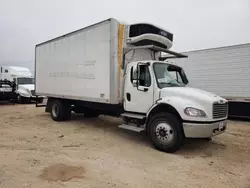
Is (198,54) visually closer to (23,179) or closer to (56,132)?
(56,132)

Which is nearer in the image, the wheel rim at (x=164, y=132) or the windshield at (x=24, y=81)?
the wheel rim at (x=164, y=132)

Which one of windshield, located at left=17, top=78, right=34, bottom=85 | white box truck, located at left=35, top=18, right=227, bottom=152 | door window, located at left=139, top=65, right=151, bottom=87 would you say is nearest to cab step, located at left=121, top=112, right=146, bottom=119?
white box truck, located at left=35, top=18, right=227, bottom=152

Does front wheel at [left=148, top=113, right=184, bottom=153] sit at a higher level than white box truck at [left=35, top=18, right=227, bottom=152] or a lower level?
lower

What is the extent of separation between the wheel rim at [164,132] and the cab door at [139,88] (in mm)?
710

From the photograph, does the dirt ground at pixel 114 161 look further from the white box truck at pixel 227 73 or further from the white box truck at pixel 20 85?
the white box truck at pixel 20 85

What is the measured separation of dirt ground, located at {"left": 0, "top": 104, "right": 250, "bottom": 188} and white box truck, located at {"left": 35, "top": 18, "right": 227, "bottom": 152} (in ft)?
2.04

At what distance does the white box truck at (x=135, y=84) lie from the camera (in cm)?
532

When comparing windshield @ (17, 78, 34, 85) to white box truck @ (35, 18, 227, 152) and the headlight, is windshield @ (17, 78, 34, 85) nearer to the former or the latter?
white box truck @ (35, 18, 227, 152)

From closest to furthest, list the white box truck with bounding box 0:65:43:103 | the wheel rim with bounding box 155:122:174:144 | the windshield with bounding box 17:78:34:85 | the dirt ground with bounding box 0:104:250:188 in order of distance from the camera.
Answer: the dirt ground with bounding box 0:104:250:188 < the wheel rim with bounding box 155:122:174:144 < the white box truck with bounding box 0:65:43:103 < the windshield with bounding box 17:78:34:85

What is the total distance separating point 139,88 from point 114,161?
7.41ft

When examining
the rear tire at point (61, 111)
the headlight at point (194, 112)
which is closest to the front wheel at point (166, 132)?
the headlight at point (194, 112)

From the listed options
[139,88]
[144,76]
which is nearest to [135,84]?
[139,88]

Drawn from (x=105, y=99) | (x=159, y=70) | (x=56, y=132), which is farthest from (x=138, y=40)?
(x=56, y=132)

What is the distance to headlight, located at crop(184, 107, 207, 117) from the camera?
5.14m
